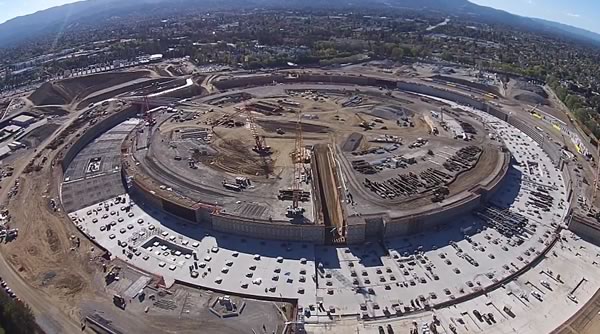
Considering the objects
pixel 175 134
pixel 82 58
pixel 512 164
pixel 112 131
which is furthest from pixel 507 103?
pixel 82 58

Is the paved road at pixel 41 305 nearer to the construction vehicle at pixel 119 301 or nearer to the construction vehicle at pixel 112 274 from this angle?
the construction vehicle at pixel 119 301

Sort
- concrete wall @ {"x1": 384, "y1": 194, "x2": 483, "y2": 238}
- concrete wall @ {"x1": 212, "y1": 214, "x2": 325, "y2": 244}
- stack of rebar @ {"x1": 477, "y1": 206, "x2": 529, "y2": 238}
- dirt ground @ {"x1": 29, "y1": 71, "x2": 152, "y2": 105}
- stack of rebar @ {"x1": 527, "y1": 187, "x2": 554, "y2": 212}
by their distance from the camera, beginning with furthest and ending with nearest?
dirt ground @ {"x1": 29, "y1": 71, "x2": 152, "y2": 105} < stack of rebar @ {"x1": 527, "y1": 187, "x2": 554, "y2": 212} < stack of rebar @ {"x1": 477, "y1": 206, "x2": 529, "y2": 238} < concrete wall @ {"x1": 384, "y1": 194, "x2": 483, "y2": 238} < concrete wall @ {"x1": 212, "y1": 214, "x2": 325, "y2": 244}

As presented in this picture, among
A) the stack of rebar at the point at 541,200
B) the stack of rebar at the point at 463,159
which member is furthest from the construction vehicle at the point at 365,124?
the stack of rebar at the point at 541,200

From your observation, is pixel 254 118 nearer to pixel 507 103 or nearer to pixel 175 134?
pixel 175 134

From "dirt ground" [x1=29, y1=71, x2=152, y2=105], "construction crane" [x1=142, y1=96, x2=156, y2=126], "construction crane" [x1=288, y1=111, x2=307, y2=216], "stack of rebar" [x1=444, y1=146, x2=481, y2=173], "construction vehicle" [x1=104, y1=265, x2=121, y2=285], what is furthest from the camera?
"dirt ground" [x1=29, y1=71, x2=152, y2=105]

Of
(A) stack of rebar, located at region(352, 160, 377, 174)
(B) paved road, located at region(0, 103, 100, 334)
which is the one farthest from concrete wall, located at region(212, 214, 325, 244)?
(B) paved road, located at region(0, 103, 100, 334)

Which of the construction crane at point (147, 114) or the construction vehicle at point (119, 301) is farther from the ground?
the construction crane at point (147, 114)

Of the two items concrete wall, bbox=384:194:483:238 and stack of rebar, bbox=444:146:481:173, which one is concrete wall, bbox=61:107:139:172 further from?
stack of rebar, bbox=444:146:481:173

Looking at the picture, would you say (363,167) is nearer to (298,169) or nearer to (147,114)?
(298,169)
